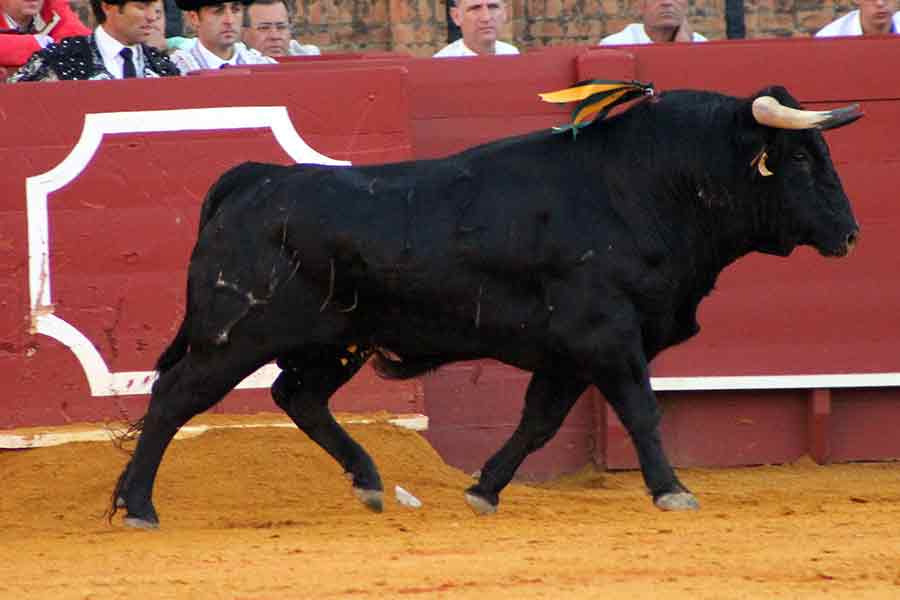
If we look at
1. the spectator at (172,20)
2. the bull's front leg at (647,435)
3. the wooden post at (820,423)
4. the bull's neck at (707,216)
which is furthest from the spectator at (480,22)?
the spectator at (172,20)

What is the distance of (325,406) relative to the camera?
707 cm

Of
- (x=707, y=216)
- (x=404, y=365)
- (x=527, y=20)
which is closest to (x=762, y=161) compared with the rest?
(x=707, y=216)

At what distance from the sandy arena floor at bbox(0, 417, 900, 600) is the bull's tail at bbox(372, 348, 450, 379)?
1.66 ft

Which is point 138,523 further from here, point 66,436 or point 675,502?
point 675,502

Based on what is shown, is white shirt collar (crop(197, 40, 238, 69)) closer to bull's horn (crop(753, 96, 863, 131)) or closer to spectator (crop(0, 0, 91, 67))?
spectator (crop(0, 0, 91, 67))

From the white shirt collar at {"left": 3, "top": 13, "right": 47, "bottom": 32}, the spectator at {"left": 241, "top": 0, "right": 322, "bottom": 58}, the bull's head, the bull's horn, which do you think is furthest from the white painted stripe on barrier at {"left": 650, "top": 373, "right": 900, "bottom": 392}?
the white shirt collar at {"left": 3, "top": 13, "right": 47, "bottom": 32}

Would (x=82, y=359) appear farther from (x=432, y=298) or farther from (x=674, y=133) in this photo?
(x=674, y=133)

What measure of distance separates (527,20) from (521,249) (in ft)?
25.2

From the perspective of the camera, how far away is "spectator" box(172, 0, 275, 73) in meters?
9.13

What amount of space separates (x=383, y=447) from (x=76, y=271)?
1455mm

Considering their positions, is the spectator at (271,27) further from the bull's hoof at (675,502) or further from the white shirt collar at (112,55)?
the bull's hoof at (675,502)

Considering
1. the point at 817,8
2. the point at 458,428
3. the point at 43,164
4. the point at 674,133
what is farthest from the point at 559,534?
the point at 817,8

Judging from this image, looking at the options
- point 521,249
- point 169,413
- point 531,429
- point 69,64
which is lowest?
point 531,429

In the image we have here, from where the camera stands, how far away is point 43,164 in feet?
26.6
